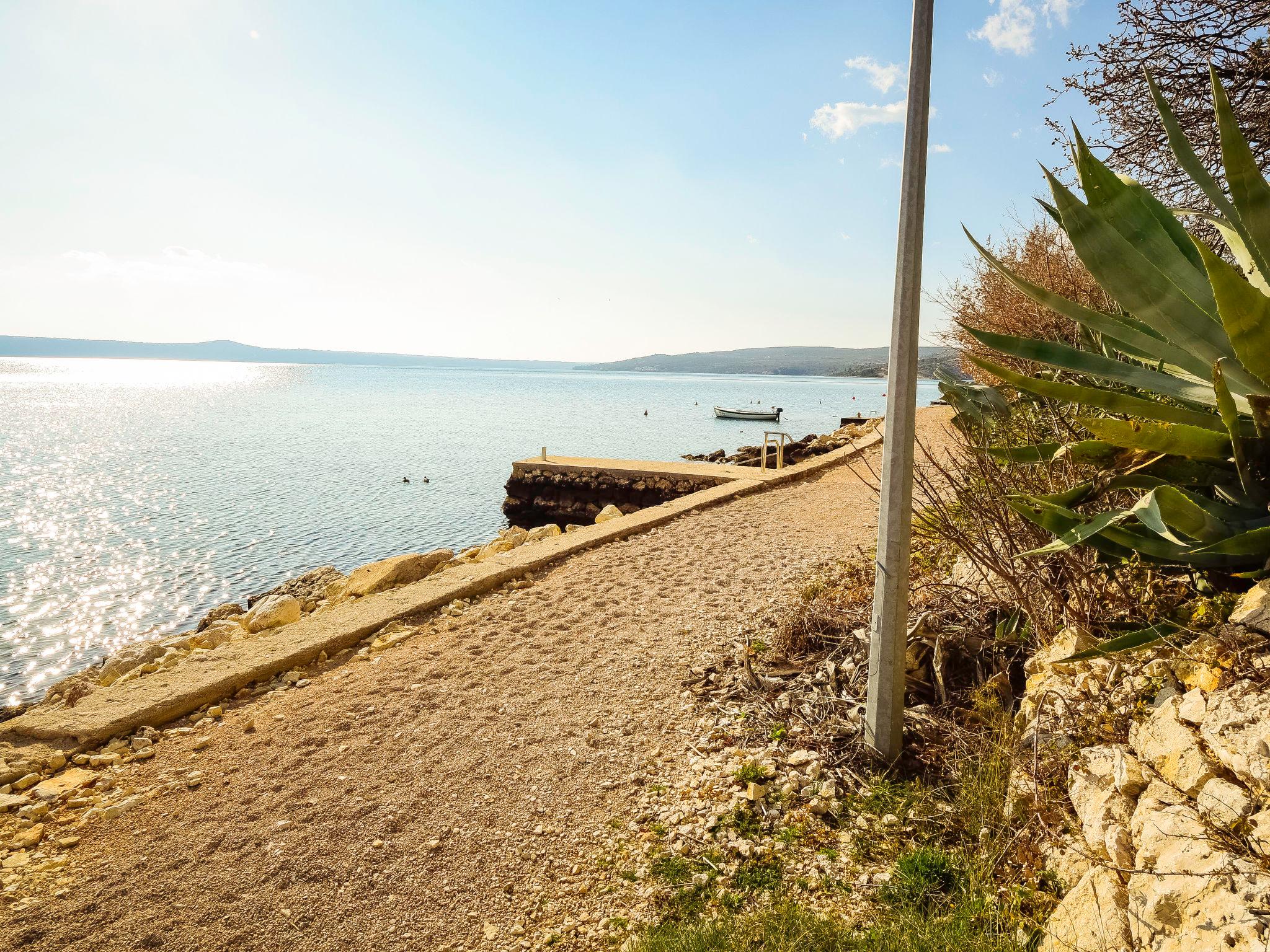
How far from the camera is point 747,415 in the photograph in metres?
50.5

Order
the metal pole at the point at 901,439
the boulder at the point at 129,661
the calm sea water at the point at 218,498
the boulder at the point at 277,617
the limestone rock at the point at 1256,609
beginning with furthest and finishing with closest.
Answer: the calm sea water at the point at 218,498 < the boulder at the point at 277,617 < the boulder at the point at 129,661 < the metal pole at the point at 901,439 < the limestone rock at the point at 1256,609

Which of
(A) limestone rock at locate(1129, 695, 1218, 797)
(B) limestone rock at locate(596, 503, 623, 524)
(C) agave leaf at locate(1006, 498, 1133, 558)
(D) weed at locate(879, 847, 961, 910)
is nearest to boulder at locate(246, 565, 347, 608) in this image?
(B) limestone rock at locate(596, 503, 623, 524)

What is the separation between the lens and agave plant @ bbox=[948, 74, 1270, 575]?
199 cm

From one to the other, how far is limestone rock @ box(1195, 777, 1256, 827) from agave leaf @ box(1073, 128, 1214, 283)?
1.48 meters

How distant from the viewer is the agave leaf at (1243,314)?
5.98ft

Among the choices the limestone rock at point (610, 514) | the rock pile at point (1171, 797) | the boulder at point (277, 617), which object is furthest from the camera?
the limestone rock at point (610, 514)

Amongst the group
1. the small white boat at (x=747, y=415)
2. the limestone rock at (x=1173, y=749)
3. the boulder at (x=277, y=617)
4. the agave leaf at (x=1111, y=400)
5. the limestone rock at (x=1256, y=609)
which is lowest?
the boulder at (x=277, y=617)

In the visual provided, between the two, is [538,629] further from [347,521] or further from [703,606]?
[347,521]

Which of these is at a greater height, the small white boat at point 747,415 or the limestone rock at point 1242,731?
the limestone rock at point 1242,731

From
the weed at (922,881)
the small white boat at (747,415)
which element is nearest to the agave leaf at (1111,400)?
the weed at (922,881)

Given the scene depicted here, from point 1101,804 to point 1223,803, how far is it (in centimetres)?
52

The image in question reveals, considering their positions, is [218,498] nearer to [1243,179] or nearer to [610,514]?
[610,514]

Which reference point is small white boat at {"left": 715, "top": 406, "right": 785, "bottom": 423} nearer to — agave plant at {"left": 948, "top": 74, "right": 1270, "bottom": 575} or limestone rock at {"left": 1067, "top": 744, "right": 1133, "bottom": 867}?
agave plant at {"left": 948, "top": 74, "right": 1270, "bottom": 575}

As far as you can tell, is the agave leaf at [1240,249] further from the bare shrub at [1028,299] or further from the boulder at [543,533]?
the boulder at [543,533]
